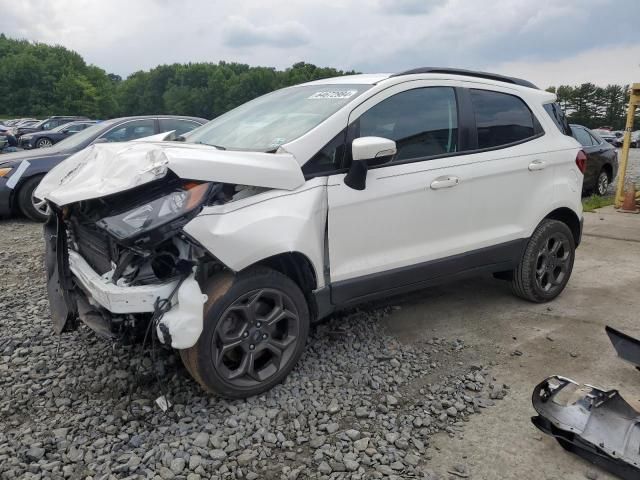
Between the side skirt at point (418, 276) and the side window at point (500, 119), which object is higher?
the side window at point (500, 119)

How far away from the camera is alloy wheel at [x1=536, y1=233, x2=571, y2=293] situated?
454 centimetres

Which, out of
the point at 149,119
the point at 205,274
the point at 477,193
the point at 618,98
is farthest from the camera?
the point at 618,98

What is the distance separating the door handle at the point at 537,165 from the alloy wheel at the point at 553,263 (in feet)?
2.00

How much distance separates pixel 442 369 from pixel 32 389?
255 centimetres

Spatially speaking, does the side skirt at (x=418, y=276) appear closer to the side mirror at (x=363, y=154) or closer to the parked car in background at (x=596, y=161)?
the side mirror at (x=363, y=154)

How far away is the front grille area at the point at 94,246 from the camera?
3020mm

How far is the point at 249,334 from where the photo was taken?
3.00 metres

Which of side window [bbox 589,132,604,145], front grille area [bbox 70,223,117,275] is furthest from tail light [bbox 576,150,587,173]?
side window [bbox 589,132,604,145]

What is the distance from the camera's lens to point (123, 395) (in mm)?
3131

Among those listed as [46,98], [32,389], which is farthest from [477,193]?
[46,98]

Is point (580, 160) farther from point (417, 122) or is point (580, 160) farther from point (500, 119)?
point (417, 122)

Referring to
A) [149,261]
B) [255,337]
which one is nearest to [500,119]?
[255,337]

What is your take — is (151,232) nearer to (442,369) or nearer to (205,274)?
(205,274)

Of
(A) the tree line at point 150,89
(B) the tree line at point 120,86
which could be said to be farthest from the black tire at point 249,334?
(B) the tree line at point 120,86
